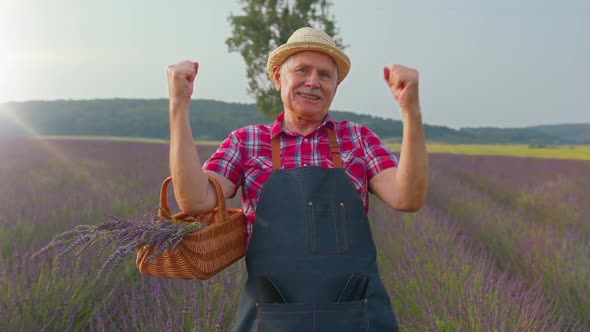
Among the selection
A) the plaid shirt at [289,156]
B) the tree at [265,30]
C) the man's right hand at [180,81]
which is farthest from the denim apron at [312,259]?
the tree at [265,30]

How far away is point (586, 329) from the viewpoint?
3277mm

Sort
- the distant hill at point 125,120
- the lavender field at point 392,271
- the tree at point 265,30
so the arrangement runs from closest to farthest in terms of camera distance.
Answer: the lavender field at point 392,271 → the tree at point 265,30 → the distant hill at point 125,120

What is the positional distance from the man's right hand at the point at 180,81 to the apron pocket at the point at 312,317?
2.56 ft

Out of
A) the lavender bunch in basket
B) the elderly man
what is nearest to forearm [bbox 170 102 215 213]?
the elderly man

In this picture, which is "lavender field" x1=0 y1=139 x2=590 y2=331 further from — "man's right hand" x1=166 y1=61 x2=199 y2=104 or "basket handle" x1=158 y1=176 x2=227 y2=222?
"man's right hand" x1=166 y1=61 x2=199 y2=104

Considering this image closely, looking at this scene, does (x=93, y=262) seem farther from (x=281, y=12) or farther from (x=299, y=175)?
(x=281, y=12)

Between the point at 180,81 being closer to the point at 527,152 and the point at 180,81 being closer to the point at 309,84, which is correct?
the point at 309,84

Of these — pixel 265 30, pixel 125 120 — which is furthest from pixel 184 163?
pixel 125 120

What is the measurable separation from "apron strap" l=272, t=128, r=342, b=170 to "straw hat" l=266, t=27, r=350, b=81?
285 mm

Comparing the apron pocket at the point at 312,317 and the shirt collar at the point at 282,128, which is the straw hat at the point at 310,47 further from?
the apron pocket at the point at 312,317

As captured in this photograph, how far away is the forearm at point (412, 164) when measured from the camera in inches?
73.5

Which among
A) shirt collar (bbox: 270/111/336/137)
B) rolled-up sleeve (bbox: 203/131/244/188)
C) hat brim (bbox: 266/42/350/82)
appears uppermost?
hat brim (bbox: 266/42/350/82)

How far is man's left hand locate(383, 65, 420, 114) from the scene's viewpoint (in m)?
1.83

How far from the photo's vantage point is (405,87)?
6.01 feet
